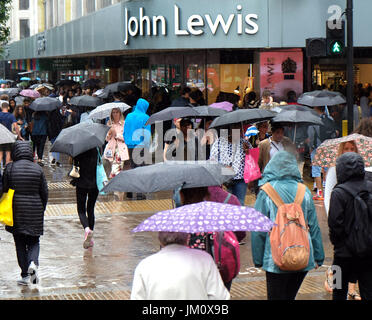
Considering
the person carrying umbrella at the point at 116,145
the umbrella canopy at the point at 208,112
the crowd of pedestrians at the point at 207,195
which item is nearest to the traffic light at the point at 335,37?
the crowd of pedestrians at the point at 207,195

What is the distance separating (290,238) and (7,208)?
3.96 metres

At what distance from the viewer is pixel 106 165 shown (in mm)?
20328

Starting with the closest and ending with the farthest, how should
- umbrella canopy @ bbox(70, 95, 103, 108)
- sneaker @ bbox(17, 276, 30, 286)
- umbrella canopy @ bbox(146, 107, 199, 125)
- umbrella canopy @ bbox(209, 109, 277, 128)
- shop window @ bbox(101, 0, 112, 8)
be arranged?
sneaker @ bbox(17, 276, 30, 286) < umbrella canopy @ bbox(209, 109, 277, 128) < umbrella canopy @ bbox(146, 107, 199, 125) < umbrella canopy @ bbox(70, 95, 103, 108) < shop window @ bbox(101, 0, 112, 8)

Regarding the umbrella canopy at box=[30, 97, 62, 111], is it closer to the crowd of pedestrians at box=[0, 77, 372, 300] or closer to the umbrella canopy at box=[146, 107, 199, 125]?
the crowd of pedestrians at box=[0, 77, 372, 300]

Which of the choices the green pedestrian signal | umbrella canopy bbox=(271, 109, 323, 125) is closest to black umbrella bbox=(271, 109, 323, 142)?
umbrella canopy bbox=(271, 109, 323, 125)

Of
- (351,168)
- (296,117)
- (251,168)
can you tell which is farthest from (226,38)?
(351,168)

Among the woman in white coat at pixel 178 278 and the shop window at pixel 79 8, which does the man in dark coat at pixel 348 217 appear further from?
the shop window at pixel 79 8

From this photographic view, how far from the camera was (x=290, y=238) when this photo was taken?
6.50 meters

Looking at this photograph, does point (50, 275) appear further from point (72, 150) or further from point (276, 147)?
point (276, 147)

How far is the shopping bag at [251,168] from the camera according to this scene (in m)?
11.4

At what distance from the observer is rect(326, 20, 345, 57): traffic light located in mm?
14734

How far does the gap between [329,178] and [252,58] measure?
586 inches

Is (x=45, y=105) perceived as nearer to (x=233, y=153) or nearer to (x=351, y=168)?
(x=233, y=153)
